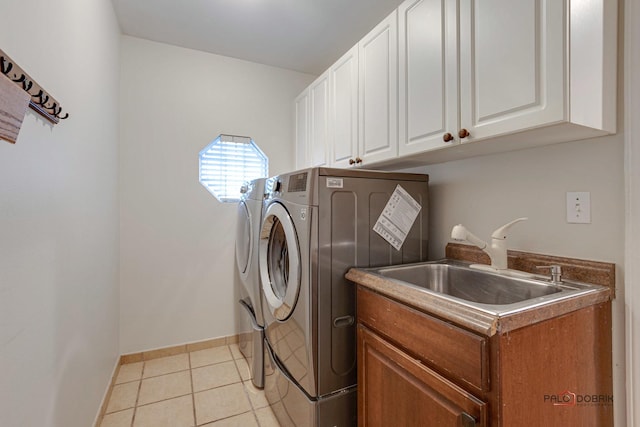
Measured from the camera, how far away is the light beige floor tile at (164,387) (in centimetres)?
197

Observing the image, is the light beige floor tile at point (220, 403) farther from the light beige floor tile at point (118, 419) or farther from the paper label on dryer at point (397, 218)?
the paper label on dryer at point (397, 218)

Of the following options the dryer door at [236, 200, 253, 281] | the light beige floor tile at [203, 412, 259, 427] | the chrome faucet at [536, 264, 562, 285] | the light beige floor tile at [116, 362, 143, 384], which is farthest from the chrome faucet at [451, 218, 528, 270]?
the light beige floor tile at [116, 362, 143, 384]

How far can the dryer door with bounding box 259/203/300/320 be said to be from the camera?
1.47m

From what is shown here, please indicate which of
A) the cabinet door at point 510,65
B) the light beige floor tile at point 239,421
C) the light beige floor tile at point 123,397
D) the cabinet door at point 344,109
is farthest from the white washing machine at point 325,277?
the light beige floor tile at point 123,397

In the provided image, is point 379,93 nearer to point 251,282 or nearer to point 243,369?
point 251,282

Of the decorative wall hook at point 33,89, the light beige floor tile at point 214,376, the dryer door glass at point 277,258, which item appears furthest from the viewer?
the light beige floor tile at point 214,376

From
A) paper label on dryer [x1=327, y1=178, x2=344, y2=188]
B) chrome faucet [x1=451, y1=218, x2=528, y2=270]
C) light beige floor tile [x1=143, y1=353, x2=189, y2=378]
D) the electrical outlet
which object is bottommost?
light beige floor tile [x1=143, y1=353, x2=189, y2=378]

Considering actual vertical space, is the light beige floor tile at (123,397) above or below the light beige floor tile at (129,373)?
below

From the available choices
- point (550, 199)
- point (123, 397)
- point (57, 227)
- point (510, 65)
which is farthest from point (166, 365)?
point (510, 65)

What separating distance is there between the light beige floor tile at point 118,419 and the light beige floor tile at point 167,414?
0.13 feet

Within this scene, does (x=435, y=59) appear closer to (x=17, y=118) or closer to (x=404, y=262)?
(x=404, y=262)

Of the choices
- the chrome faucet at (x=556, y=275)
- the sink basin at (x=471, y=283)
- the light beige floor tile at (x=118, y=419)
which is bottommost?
the light beige floor tile at (x=118, y=419)

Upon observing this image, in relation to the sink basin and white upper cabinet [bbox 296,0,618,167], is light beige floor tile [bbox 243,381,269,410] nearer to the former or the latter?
the sink basin

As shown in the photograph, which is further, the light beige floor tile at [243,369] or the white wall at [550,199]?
the light beige floor tile at [243,369]
